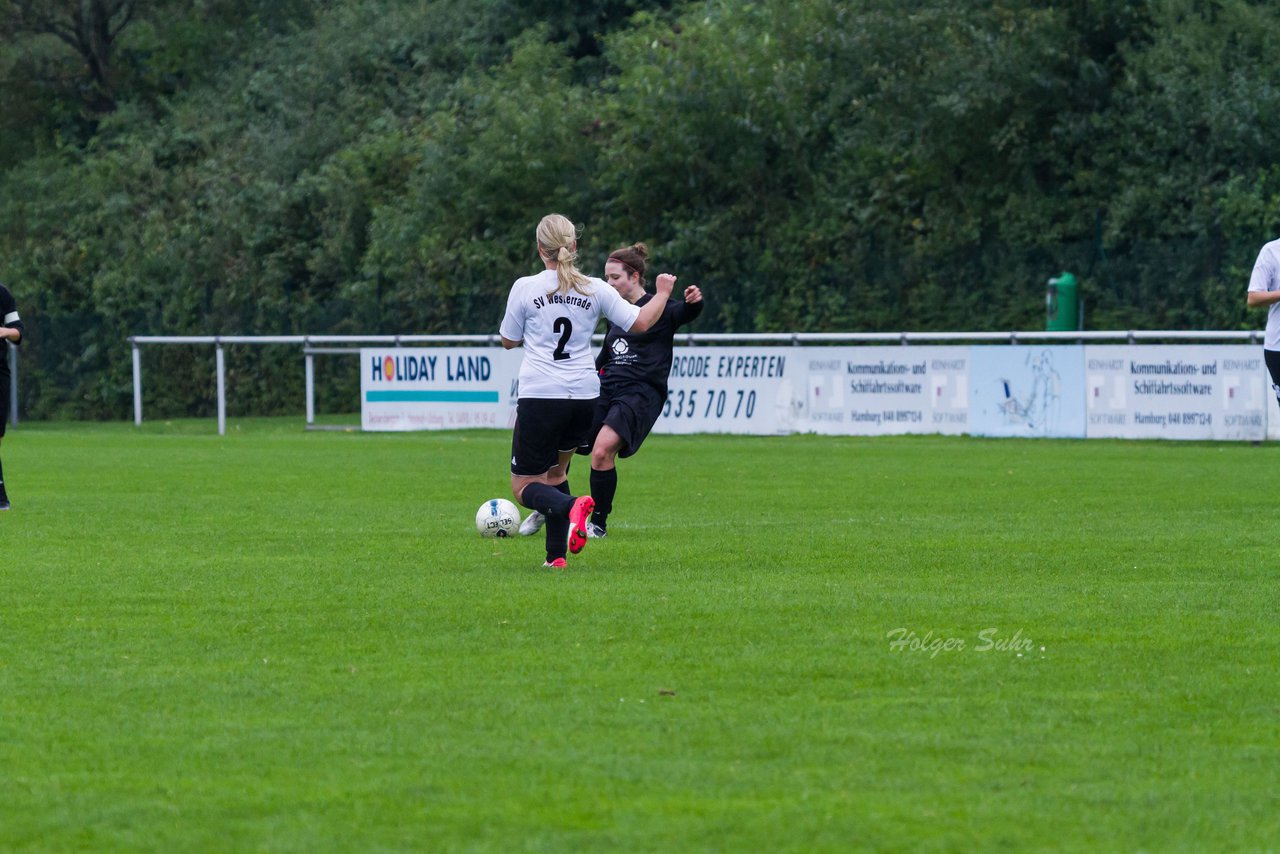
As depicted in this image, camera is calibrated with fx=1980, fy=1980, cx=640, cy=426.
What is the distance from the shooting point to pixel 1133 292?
2827 centimetres

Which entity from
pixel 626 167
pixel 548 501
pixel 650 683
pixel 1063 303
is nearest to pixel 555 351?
pixel 548 501

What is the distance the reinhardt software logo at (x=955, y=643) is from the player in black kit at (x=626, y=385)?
3.91 meters

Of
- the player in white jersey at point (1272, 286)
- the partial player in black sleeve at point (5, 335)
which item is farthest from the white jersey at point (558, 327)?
the partial player in black sleeve at point (5, 335)

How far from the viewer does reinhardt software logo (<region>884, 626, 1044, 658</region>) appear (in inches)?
276

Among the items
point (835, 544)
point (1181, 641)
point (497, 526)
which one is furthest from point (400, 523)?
point (1181, 641)

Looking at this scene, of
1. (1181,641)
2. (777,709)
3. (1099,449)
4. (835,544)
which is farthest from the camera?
(1099,449)

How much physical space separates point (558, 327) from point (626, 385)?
5.40 ft

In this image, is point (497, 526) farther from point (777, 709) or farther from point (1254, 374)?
point (1254, 374)

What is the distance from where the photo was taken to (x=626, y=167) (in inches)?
1335

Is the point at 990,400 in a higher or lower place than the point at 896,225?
lower

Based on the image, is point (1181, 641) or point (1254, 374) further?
point (1254, 374)

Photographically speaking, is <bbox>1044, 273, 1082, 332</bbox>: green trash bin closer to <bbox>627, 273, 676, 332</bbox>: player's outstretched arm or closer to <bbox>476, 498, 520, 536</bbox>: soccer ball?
<bbox>476, 498, 520, 536</bbox>: soccer ball

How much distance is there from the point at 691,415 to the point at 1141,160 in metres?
8.99

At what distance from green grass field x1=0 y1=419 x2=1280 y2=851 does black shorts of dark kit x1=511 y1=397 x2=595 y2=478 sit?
0.52 meters
